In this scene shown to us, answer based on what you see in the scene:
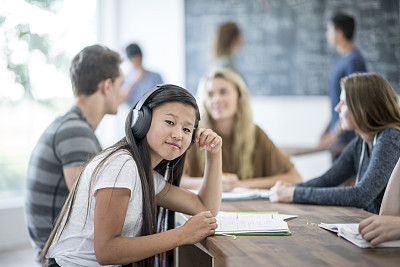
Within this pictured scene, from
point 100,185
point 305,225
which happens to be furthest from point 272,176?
point 100,185

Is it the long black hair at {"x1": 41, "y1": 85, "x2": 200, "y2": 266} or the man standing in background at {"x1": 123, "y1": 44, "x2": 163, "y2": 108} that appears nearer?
the long black hair at {"x1": 41, "y1": 85, "x2": 200, "y2": 266}

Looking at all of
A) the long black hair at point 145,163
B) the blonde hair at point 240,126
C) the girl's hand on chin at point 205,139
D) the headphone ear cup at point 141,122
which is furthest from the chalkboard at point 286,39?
the headphone ear cup at point 141,122

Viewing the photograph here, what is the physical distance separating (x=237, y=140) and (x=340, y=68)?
5.43 feet

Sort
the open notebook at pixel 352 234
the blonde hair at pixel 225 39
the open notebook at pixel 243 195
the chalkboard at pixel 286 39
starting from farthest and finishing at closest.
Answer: the chalkboard at pixel 286 39
the blonde hair at pixel 225 39
the open notebook at pixel 243 195
the open notebook at pixel 352 234

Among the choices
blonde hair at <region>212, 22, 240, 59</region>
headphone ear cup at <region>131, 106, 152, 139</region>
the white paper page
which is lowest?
the white paper page

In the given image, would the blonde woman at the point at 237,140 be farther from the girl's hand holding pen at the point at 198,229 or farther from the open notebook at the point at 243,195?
the girl's hand holding pen at the point at 198,229

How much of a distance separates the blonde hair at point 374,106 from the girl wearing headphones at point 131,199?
0.65m

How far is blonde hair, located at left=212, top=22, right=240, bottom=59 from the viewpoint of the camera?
3869 mm

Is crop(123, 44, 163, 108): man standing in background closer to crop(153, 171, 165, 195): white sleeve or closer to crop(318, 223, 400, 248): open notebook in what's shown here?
crop(153, 171, 165, 195): white sleeve

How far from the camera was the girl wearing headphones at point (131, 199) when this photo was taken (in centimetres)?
114

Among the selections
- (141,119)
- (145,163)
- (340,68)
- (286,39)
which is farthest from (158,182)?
(286,39)

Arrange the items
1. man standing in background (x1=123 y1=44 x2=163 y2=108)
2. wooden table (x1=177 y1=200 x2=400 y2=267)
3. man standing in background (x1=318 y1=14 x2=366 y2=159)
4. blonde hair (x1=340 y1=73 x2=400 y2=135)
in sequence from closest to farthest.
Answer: wooden table (x1=177 y1=200 x2=400 y2=267)
blonde hair (x1=340 y1=73 x2=400 y2=135)
man standing in background (x1=318 y1=14 x2=366 y2=159)
man standing in background (x1=123 y1=44 x2=163 y2=108)

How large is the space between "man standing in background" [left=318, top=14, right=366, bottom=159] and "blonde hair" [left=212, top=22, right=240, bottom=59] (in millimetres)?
858

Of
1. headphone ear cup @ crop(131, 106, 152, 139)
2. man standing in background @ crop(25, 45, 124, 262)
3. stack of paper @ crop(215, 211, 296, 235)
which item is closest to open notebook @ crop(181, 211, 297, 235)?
stack of paper @ crop(215, 211, 296, 235)
